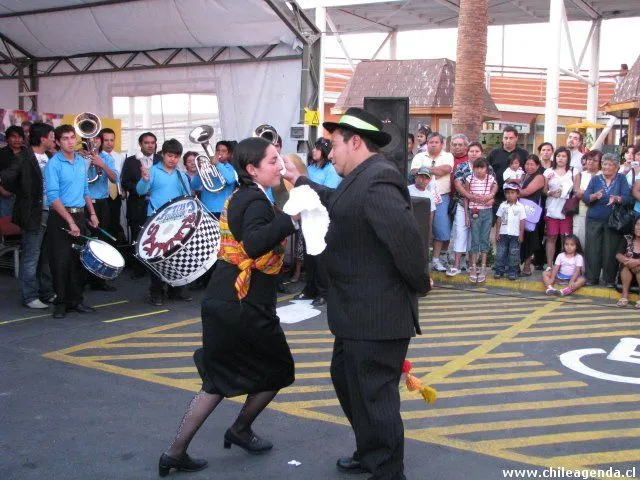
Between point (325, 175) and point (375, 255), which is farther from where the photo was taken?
point (325, 175)

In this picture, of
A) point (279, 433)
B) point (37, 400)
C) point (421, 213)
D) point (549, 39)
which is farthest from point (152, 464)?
point (549, 39)

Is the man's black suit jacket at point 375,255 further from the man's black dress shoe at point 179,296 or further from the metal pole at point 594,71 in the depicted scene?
the metal pole at point 594,71

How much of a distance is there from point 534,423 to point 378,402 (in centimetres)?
183

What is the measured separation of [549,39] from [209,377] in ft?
58.1

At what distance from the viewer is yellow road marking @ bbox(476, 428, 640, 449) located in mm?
4488

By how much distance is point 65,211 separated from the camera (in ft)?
24.5

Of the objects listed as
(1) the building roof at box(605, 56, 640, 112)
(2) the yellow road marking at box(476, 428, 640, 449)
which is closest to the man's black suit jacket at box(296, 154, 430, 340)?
(2) the yellow road marking at box(476, 428, 640, 449)

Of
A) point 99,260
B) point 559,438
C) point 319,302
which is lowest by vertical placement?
point 559,438

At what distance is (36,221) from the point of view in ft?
26.9

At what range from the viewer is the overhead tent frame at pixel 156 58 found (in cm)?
1077

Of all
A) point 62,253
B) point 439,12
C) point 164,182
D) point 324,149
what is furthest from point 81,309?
point 439,12

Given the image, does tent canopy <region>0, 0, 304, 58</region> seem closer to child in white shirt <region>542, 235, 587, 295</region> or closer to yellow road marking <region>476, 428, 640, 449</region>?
child in white shirt <region>542, 235, 587, 295</region>

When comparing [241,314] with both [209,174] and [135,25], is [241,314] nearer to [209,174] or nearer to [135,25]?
[209,174]

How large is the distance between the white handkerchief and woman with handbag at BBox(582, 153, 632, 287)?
22.4 feet
